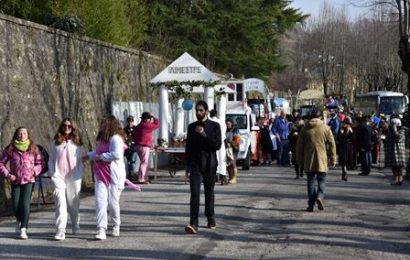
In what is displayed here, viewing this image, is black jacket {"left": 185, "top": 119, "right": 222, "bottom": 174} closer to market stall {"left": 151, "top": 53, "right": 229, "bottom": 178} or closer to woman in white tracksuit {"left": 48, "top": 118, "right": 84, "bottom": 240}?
woman in white tracksuit {"left": 48, "top": 118, "right": 84, "bottom": 240}

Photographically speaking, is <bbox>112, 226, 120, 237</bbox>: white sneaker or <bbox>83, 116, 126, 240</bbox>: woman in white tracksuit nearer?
<bbox>83, 116, 126, 240</bbox>: woman in white tracksuit

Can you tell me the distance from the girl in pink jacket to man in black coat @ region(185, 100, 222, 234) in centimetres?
226

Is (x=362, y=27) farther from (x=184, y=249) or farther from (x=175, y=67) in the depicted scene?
(x=184, y=249)

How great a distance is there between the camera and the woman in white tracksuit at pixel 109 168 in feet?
36.0

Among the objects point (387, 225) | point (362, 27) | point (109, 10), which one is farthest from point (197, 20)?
point (362, 27)

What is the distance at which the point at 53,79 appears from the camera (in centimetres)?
1922

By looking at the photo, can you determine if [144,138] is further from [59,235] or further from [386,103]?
[386,103]

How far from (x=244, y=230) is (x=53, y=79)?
893 centimetres

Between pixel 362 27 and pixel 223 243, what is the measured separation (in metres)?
69.9

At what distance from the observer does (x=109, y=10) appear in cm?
2578

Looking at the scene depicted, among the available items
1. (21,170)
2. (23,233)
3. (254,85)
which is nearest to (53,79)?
(21,170)

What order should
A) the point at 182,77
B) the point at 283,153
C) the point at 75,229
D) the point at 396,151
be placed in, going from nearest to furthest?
the point at 75,229, the point at 396,151, the point at 182,77, the point at 283,153

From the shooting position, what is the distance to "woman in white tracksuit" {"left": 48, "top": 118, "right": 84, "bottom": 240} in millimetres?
11016

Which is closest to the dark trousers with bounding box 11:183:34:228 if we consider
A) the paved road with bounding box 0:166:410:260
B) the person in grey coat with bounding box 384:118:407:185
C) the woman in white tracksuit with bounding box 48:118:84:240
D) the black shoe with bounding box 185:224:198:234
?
the paved road with bounding box 0:166:410:260
